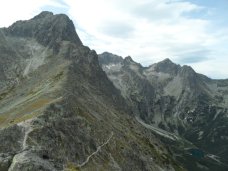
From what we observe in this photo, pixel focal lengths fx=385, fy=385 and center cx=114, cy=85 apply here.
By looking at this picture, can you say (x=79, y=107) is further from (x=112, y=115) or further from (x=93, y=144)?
(x=112, y=115)

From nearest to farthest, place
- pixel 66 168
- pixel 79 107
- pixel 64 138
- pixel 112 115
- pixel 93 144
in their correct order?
pixel 66 168
pixel 64 138
pixel 93 144
pixel 79 107
pixel 112 115

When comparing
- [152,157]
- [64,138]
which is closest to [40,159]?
[64,138]

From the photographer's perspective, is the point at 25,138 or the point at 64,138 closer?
the point at 25,138

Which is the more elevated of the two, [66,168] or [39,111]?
[39,111]

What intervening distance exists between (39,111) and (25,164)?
143 feet

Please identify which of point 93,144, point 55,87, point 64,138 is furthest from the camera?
point 55,87

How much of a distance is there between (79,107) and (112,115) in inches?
1964

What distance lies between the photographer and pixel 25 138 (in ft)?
317

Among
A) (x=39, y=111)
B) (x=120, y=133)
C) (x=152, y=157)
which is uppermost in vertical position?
(x=39, y=111)

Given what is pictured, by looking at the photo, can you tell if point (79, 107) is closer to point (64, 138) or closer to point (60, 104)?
point (60, 104)

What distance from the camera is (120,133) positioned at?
171750 millimetres

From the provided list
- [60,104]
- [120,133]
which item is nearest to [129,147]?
[120,133]

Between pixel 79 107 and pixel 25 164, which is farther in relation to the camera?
pixel 79 107

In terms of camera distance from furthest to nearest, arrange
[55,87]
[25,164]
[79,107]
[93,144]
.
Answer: [55,87], [79,107], [93,144], [25,164]
